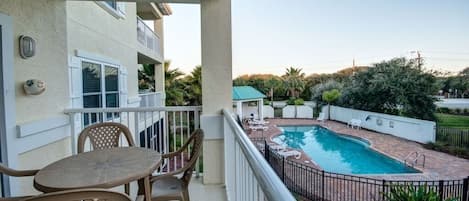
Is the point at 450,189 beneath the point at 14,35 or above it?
beneath

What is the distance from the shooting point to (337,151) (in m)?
14.9

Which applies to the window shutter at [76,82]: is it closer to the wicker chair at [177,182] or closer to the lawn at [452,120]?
the wicker chair at [177,182]

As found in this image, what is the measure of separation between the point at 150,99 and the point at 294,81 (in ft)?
37.4

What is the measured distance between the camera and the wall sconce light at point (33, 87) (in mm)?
2443

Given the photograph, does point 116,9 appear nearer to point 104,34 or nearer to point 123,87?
point 104,34

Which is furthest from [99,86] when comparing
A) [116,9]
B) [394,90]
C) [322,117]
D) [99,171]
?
[394,90]

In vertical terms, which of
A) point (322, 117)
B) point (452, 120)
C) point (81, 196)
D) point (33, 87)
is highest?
point (33, 87)

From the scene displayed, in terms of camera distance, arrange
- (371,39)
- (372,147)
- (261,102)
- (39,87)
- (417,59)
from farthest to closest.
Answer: (371,39) → (417,59) → (261,102) → (372,147) → (39,87)

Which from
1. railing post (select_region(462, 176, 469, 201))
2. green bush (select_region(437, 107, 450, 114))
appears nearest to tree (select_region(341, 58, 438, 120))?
green bush (select_region(437, 107, 450, 114))

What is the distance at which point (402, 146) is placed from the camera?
13562 millimetres

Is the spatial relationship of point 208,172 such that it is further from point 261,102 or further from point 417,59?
Answer: point 417,59

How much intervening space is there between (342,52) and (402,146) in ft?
32.3

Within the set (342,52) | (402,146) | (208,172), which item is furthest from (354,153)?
(208,172)

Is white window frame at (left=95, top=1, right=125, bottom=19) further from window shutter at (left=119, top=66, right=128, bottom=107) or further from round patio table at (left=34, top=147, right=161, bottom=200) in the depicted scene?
round patio table at (left=34, top=147, right=161, bottom=200)
